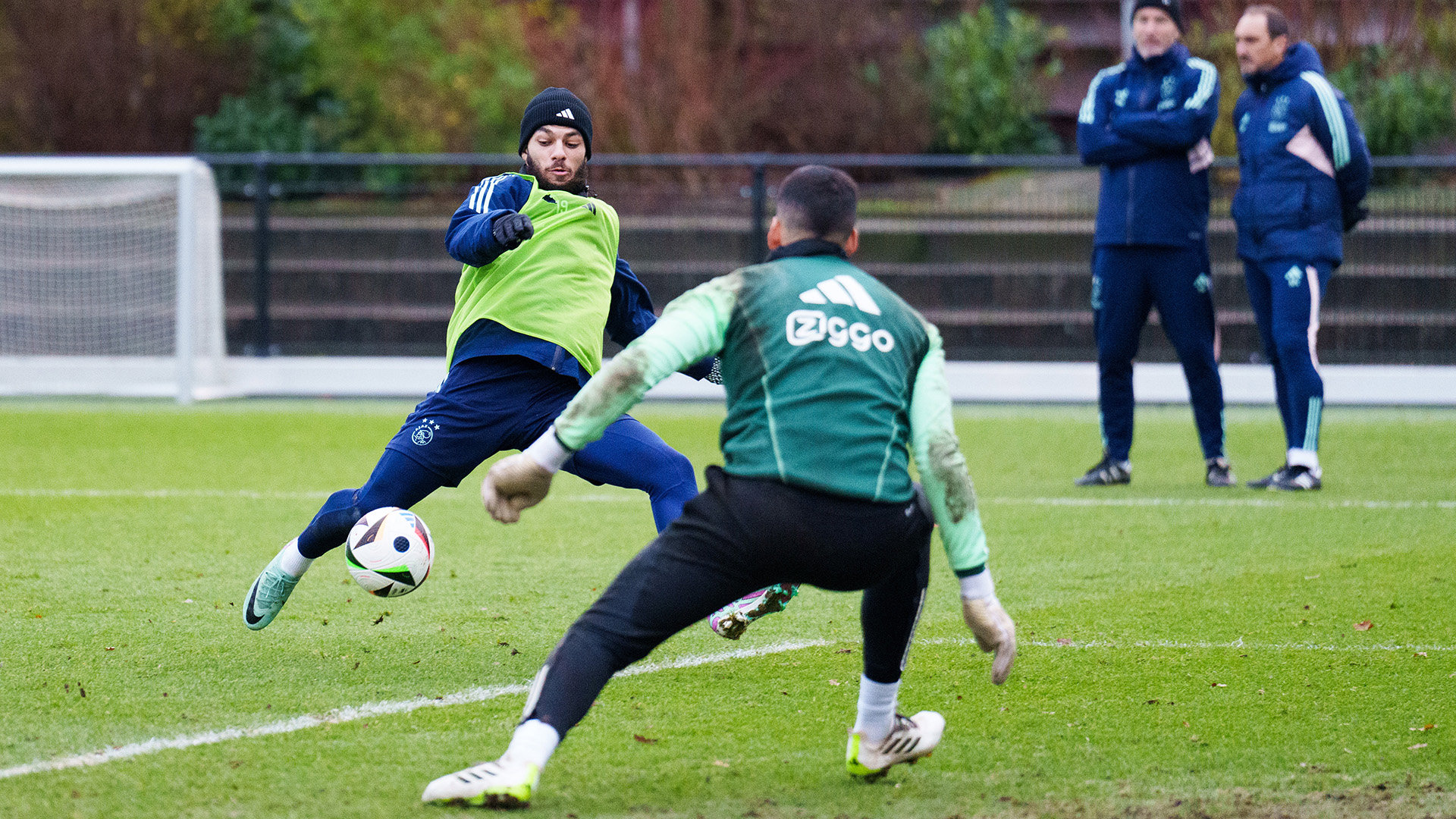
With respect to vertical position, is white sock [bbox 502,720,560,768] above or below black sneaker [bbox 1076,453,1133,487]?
above

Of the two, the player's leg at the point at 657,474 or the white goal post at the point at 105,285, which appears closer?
the player's leg at the point at 657,474

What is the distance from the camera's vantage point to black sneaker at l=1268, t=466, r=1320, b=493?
861cm

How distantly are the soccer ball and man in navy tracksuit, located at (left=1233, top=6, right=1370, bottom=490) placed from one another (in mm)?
5472

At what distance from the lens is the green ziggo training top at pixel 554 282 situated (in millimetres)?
4785

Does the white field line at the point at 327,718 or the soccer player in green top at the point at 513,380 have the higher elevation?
the soccer player in green top at the point at 513,380

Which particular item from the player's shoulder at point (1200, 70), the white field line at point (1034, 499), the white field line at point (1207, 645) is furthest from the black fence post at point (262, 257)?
the white field line at point (1207, 645)

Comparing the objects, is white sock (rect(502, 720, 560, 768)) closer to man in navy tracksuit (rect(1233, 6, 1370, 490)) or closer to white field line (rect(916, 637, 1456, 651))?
white field line (rect(916, 637, 1456, 651))

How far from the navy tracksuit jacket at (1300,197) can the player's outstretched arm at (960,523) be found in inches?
222

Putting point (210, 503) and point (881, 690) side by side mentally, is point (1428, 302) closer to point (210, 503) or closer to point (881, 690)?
point (210, 503)

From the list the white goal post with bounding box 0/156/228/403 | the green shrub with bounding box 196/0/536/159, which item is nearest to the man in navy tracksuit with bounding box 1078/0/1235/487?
the white goal post with bounding box 0/156/228/403

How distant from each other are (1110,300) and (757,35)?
11230 mm

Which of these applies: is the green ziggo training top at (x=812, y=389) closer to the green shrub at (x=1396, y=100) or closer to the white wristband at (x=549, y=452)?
the white wristband at (x=549, y=452)

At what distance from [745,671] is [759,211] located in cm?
1037

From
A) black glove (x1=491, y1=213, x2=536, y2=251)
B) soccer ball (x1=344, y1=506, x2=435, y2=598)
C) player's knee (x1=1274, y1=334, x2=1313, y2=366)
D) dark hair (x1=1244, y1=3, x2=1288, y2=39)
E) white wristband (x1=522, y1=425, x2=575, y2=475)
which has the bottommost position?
player's knee (x1=1274, y1=334, x2=1313, y2=366)
